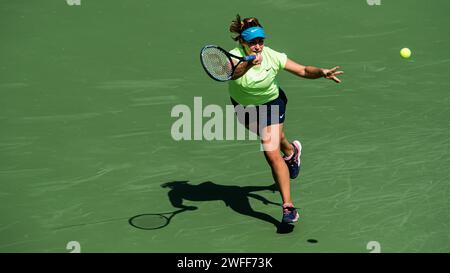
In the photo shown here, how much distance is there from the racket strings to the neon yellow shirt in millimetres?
233

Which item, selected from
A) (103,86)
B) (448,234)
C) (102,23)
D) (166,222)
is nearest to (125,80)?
(103,86)

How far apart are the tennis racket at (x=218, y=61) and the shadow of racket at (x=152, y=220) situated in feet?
5.72

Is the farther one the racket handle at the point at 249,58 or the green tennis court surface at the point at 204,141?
the green tennis court surface at the point at 204,141

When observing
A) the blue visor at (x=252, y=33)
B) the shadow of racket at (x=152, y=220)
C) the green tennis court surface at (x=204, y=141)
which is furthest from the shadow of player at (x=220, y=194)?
the blue visor at (x=252, y=33)

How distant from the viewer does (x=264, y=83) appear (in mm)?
9078

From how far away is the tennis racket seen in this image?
8.70 m

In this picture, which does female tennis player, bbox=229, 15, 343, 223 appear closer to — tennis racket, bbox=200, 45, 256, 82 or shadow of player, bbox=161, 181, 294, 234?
tennis racket, bbox=200, 45, 256, 82

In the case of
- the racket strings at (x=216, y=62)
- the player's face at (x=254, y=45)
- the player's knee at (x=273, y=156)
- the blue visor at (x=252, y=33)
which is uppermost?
the blue visor at (x=252, y=33)

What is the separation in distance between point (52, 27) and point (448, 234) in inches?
308

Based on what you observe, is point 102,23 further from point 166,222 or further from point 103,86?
point 166,222

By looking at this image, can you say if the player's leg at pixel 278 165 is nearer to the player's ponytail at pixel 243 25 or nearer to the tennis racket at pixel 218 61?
the tennis racket at pixel 218 61

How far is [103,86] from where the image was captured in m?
12.8

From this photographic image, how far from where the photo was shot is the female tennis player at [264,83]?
8.91 m

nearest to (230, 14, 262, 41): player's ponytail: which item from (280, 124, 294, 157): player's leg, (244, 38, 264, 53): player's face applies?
(244, 38, 264, 53): player's face
